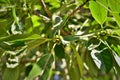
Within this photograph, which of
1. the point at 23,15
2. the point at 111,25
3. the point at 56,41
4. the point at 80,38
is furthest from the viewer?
the point at 23,15

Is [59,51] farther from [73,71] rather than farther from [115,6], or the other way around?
[115,6]

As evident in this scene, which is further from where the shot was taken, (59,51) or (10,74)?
(10,74)

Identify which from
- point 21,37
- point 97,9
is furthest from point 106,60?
point 21,37

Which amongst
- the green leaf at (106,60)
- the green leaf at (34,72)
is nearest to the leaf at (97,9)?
the green leaf at (106,60)

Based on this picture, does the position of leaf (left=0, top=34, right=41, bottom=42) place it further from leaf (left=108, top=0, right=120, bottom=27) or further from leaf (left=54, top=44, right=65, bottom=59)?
leaf (left=108, top=0, right=120, bottom=27)

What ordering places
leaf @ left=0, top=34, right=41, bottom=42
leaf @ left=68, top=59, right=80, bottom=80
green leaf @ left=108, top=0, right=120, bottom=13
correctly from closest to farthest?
1. green leaf @ left=108, top=0, right=120, bottom=13
2. leaf @ left=0, top=34, right=41, bottom=42
3. leaf @ left=68, top=59, right=80, bottom=80

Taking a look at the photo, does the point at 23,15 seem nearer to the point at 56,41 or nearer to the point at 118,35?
the point at 56,41

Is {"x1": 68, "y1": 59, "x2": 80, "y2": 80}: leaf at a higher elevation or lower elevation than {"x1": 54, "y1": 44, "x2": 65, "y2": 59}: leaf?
→ lower

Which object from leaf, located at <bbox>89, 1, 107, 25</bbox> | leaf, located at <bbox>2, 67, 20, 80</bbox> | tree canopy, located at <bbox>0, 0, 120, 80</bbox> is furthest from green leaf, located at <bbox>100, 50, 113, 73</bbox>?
leaf, located at <bbox>2, 67, 20, 80</bbox>

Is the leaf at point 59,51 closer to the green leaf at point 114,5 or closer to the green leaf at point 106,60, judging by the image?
the green leaf at point 106,60

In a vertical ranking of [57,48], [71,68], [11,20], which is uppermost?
[11,20]

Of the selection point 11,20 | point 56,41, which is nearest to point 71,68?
point 56,41
